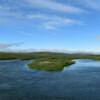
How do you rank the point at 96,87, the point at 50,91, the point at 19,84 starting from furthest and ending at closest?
the point at 19,84 → the point at 96,87 → the point at 50,91

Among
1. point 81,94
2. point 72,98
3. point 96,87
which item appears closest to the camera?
point 72,98

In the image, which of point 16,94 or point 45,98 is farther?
point 16,94

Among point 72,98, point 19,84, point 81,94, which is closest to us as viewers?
Result: point 72,98

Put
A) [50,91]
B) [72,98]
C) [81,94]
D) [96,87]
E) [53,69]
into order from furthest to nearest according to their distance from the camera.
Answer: [53,69] < [96,87] < [50,91] < [81,94] < [72,98]

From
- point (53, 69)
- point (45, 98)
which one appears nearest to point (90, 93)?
point (45, 98)

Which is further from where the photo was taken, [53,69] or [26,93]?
[53,69]

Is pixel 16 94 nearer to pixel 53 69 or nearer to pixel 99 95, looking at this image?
pixel 99 95

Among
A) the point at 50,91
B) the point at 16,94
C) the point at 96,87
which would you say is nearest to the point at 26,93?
the point at 16,94

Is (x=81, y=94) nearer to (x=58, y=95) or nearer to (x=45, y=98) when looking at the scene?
(x=58, y=95)
